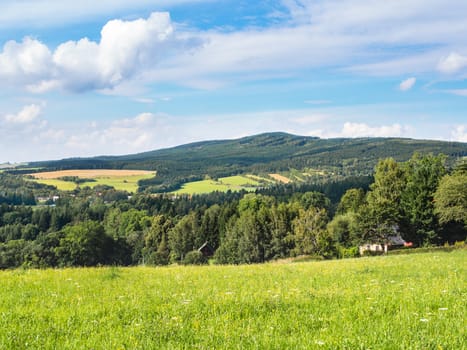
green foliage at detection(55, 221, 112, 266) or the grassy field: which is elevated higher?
the grassy field

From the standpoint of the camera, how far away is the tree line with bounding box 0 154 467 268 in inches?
2660

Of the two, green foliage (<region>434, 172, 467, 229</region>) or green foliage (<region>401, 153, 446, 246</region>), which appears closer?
green foliage (<region>434, 172, 467, 229</region>)

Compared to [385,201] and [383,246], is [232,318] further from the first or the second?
[383,246]

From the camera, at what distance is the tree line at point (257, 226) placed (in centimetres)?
6756

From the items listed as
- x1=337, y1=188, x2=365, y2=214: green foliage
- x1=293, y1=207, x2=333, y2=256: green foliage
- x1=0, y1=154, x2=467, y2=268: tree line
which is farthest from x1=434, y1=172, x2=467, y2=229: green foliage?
x1=337, y1=188, x2=365, y2=214: green foliage

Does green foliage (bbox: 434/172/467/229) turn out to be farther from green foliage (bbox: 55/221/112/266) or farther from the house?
green foliage (bbox: 55/221/112/266)

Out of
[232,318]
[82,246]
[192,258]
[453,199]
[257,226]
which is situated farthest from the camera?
[82,246]

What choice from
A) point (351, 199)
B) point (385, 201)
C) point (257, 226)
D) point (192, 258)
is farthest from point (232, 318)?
point (351, 199)

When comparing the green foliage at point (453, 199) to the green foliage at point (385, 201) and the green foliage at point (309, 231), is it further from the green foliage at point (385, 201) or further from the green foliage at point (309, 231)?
the green foliage at point (309, 231)

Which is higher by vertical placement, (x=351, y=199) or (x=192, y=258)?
(x=351, y=199)

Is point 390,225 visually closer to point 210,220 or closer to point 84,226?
point 210,220

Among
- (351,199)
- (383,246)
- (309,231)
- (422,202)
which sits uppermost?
(422,202)

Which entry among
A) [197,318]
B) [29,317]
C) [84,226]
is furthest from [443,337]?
[84,226]

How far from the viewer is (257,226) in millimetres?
97688
